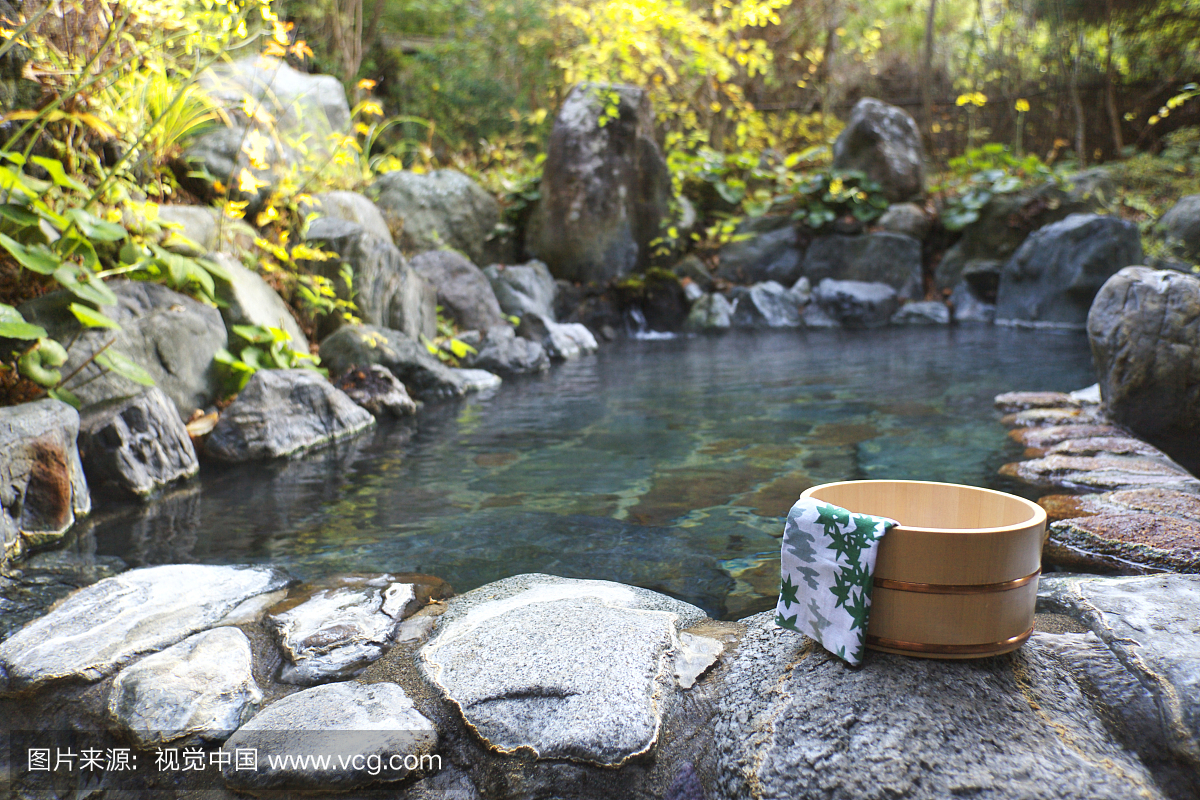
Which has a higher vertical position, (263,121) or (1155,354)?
(263,121)

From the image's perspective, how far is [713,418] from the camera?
4945 mm

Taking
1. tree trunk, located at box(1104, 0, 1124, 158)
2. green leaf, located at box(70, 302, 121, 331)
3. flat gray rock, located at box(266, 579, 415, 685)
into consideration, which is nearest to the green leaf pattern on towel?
flat gray rock, located at box(266, 579, 415, 685)

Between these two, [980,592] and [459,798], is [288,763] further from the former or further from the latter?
[980,592]

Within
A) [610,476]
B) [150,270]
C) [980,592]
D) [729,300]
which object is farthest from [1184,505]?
[729,300]

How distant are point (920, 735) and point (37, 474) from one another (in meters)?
3.33

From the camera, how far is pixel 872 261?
11688mm

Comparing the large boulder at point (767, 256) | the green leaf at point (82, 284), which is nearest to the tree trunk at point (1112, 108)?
the large boulder at point (767, 256)

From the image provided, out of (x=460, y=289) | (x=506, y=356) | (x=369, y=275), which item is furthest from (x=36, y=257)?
(x=460, y=289)

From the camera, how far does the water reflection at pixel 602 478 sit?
2711 millimetres

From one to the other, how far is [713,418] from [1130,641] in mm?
3431

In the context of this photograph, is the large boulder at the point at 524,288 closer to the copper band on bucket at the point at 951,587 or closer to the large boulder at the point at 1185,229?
the copper band on bucket at the point at 951,587

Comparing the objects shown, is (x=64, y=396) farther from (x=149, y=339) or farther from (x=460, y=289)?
(x=460, y=289)

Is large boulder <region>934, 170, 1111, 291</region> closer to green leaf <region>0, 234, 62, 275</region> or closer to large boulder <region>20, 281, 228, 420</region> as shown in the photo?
large boulder <region>20, 281, 228, 420</region>

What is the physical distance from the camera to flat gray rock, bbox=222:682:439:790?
4.86 ft
